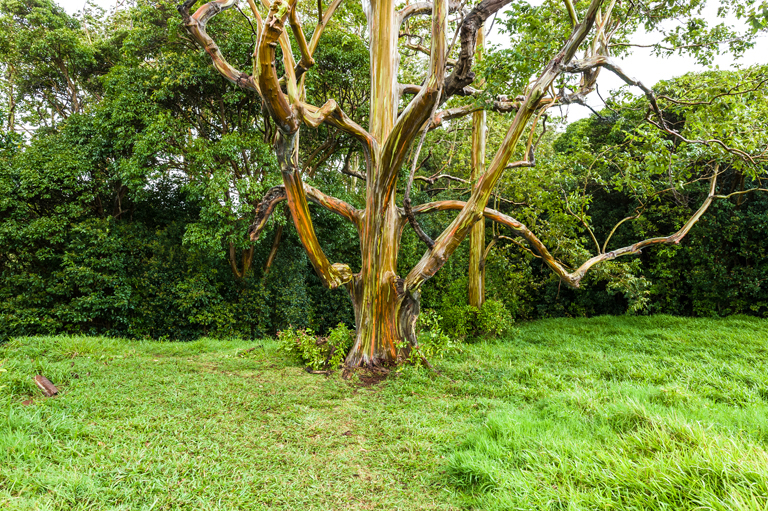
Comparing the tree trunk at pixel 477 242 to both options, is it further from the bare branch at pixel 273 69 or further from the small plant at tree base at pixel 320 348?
the bare branch at pixel 273 69

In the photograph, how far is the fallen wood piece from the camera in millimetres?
3232

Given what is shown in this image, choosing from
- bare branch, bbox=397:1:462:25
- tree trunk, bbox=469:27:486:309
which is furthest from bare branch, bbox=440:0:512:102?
tree trunk, bbox=469:27:486:309

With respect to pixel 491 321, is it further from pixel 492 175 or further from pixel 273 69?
pixel 273 69

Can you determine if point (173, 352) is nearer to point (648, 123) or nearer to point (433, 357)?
point (433, 357)

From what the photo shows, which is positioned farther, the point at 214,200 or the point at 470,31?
the point at 214,200

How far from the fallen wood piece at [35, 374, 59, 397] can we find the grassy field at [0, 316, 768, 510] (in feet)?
0.22

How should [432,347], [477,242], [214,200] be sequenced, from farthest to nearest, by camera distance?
1. [477,242]
2. [214,200]
3. [432,347]

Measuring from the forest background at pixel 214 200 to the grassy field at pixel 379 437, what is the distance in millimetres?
2392

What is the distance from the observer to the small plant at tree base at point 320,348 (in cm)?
482

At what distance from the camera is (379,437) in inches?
114

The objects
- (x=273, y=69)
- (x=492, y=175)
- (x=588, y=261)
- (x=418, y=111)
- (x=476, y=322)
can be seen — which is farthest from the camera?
(x=476, y=322)

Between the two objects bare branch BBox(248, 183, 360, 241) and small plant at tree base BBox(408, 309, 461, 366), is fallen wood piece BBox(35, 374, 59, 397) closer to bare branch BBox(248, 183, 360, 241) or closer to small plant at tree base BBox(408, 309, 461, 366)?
bare branch BBox(248, 183, 360, 241)

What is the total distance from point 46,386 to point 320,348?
9.06ft

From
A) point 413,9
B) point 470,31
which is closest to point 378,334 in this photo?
point 470,31
